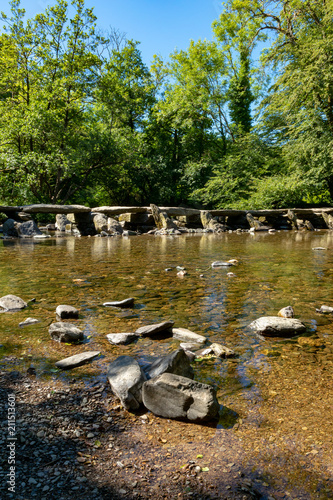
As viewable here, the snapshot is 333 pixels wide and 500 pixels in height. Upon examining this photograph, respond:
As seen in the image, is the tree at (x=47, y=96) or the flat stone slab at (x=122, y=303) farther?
the tree at (x=47, y=96)

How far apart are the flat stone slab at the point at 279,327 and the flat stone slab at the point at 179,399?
4.09 feet

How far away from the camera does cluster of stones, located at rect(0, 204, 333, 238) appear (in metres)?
14.2

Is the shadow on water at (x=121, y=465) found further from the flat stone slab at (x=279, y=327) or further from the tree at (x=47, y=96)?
the tree at (x=47, y=96)

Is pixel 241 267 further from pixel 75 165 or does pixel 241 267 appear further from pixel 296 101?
pixel 296 101

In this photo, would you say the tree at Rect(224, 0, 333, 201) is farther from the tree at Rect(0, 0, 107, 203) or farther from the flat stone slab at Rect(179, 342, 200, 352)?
the flat stone slab at Rect(179, 342, 200, 352)

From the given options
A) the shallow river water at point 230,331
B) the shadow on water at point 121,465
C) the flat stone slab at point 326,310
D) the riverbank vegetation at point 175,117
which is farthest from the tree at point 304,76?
the shadow on water at point 121,465

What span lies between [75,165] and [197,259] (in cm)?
1411

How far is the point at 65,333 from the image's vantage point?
8.82ft

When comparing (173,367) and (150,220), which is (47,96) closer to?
(150,220)

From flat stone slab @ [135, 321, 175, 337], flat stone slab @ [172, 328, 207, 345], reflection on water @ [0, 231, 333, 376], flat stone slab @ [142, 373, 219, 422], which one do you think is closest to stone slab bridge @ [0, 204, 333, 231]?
reflection on water @ [0, 231, 333, 376]

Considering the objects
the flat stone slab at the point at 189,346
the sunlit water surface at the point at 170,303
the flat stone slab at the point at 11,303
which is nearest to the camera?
the sunlit water surface at the point at 170,303

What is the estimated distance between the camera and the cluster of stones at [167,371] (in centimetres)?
174

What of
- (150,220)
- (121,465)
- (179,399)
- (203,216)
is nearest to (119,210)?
(150,220)

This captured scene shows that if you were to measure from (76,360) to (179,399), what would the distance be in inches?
36.9
